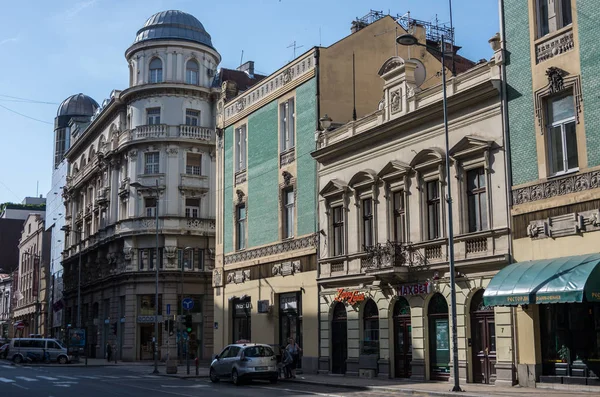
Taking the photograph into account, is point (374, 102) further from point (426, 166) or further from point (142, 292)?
point (142, 292)

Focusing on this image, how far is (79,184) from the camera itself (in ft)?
247

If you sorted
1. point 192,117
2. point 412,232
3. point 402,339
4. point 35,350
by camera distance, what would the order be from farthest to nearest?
point 192,117 → point 35,350 → point 402,339 → point 412,232

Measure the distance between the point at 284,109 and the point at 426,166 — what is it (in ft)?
40.2

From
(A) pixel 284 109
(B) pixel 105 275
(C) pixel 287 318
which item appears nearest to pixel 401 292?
(C) pixel 287 318

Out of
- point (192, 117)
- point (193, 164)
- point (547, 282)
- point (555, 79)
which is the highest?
point (192, 117)

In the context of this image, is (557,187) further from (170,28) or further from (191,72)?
(170,28)

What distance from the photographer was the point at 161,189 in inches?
2296

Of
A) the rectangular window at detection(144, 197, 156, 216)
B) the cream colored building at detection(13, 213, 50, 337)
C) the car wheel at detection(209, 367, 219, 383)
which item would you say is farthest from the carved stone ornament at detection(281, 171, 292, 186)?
the cream colored building at detection(13, 213, 50, 337)

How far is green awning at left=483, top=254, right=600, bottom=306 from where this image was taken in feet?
67.4

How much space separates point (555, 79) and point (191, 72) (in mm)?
41594

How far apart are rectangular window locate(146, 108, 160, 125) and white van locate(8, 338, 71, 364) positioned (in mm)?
17996

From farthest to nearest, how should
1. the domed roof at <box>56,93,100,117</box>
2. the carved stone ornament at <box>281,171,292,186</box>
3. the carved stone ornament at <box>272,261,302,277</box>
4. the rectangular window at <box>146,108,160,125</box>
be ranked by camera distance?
1. the domed roof at <box>56,93,100,117</box>
2. the rectangular window at <box>146,108,160,125</box>
3. the carved stone ornament at <box>281,171,292,186</box>
4. the carved stone ornament at <box>272,261,302,277</box>

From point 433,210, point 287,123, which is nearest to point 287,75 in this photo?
point 287,123

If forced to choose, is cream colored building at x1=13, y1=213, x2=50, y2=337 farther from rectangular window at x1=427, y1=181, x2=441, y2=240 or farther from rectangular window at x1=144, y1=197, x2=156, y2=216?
rectangular window at x1=427, y1=181, x2=441, y2=240
